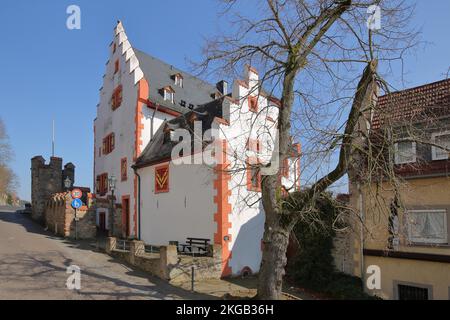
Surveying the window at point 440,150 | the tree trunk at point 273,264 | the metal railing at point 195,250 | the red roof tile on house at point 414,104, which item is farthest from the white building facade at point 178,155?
the window at point 440,150

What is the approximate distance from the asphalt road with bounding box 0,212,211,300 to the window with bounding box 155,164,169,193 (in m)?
4.37

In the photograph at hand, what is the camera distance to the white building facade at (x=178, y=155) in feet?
53.3

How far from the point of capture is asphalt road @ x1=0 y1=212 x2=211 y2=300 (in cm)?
1072

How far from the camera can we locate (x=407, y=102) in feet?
33.0

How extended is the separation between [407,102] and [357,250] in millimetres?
6821

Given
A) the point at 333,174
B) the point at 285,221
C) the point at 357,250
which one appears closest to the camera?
the point at 333,174

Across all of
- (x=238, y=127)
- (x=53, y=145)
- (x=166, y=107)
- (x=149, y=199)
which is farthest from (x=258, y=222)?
(x=53, y=145)

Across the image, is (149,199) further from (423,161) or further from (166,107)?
(423,161)

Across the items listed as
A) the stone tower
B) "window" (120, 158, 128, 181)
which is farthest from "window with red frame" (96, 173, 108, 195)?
the stone tower

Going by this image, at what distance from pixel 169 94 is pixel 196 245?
11.3 m

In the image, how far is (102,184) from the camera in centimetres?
2669

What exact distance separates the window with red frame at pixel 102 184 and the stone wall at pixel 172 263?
9.97 meters

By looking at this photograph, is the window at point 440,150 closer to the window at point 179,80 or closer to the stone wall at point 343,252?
the stone wall at point 343,252

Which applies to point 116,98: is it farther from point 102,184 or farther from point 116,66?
point 102,184
